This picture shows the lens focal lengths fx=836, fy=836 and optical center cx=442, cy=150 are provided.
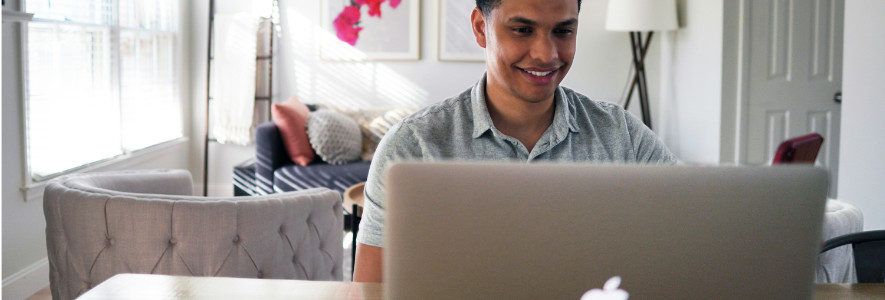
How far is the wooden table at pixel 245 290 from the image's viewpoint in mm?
1276

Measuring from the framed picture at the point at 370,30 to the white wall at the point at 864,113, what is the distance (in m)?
2.95

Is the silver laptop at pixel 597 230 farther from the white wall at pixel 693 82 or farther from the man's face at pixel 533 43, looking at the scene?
the white wall at pixel 693 82

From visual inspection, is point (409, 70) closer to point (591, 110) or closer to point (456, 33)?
point (456, 33)

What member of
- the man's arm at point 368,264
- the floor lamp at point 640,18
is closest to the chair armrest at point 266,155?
the floor lamp at point 640,18

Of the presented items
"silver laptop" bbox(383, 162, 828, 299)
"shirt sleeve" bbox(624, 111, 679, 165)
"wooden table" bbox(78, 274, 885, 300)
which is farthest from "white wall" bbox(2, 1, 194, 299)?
"silver laptop" bbox(383, 162, 828, 299)

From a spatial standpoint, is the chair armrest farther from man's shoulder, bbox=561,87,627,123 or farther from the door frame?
man's shoulder, bbox=561,87,627,123

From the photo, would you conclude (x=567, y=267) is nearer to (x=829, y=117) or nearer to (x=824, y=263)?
(x=824, y=263)

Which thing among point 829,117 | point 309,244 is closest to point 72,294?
point 309,244

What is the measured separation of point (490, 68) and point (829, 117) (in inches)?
149

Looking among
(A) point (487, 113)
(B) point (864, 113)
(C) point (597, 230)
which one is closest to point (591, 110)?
(A) point (487, 113)

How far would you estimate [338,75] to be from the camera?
5.84 meters

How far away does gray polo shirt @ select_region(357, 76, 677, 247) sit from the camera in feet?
4.77

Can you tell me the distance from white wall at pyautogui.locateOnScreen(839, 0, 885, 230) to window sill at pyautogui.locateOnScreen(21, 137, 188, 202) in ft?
11.3

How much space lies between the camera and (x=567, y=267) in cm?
87
